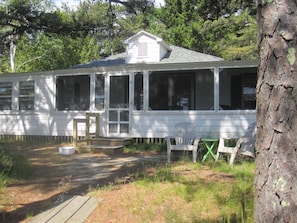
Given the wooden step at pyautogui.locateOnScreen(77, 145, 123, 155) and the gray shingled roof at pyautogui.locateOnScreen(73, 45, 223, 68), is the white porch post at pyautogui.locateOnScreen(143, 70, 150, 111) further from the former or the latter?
the wooden step at pyautogui.locateOnScreen(77, 145, 123, 155)

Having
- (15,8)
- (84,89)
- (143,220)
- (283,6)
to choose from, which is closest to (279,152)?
(283,6)

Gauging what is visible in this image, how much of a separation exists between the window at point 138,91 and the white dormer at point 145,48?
1512mm

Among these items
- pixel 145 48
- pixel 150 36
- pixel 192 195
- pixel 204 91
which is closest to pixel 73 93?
pixel 145 48

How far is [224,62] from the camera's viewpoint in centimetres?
1080

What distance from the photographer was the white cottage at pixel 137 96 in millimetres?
11328

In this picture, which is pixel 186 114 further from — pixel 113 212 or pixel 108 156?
pixel 113 212

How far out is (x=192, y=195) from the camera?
4883mm

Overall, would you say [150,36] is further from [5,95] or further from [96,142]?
[5,95]

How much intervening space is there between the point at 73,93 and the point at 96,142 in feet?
10.6

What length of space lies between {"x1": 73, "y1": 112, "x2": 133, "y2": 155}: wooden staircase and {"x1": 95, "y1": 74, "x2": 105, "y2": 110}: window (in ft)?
1.72

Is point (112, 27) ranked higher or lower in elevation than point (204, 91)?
higher

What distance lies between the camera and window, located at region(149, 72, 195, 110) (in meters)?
12.9

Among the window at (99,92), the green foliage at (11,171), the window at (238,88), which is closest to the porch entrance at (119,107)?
the window at (99,92)

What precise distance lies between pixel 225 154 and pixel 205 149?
108cm
